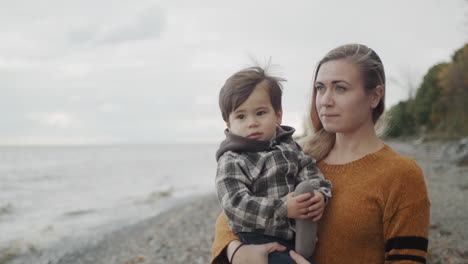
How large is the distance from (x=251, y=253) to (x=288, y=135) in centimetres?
86

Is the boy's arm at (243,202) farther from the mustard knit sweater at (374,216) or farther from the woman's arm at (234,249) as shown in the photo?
the mustard knit sweater at (374,216)

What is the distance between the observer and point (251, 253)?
215 centimetres

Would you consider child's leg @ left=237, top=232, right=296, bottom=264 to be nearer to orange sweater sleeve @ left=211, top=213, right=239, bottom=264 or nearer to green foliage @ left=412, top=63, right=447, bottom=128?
orange sweater sleeve @ left=211, top=213, right=239, bottom=264

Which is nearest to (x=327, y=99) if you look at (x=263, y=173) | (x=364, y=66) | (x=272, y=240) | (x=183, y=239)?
(x=364, y=66)

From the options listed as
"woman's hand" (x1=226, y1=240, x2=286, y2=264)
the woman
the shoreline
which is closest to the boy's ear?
the woman

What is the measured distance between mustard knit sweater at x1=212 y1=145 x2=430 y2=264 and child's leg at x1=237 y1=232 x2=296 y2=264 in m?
0.14

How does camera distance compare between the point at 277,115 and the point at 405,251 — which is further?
the point at 277,115

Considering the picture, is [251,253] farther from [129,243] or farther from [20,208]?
[20,208]

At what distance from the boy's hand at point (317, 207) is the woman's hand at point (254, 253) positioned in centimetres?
27

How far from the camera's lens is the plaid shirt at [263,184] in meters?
2.16

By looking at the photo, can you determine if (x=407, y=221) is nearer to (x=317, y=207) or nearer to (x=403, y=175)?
(x=403, y=175)

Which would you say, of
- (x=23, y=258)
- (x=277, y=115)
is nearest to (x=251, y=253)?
(x=277, y=115)

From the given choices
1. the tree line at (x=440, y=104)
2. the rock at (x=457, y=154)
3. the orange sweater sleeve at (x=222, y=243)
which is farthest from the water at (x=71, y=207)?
the tree line at (x=440, y=104)

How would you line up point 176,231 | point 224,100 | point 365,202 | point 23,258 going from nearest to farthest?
point 365,202 → point 224,100 → point 23,258 → point 176,231
